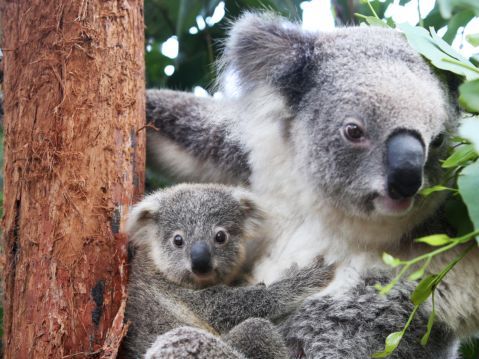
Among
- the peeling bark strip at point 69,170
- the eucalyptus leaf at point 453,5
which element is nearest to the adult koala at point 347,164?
the eucalyptus leaf at point 453,5

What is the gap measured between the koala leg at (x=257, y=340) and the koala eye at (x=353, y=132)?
890mm

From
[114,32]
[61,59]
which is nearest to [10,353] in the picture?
[61,59]

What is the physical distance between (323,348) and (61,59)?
A: 1.77 meters

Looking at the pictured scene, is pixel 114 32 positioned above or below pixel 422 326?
above

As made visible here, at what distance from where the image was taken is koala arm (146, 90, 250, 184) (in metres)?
3.69

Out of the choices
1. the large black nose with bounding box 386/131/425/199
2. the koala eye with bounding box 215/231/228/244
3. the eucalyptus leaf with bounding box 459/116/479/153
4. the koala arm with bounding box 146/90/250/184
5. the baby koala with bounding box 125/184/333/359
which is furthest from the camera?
the koala arm with bounding box 146/90/250/184

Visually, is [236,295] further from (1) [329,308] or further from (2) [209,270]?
(1) [329,308]

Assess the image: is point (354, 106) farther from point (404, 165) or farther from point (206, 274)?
point (206, 274)

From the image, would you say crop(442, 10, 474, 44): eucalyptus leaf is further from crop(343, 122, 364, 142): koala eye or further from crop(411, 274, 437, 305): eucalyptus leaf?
crop(411, 274, 437, 305): eucalyptus leaf

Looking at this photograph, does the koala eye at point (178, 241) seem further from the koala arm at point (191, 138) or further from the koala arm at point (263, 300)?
the koala arm at point (191, 138)

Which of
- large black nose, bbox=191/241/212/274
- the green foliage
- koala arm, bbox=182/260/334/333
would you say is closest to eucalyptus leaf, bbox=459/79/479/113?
koala arm, bbox=182/260/334/333

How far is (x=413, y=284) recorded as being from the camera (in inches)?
116

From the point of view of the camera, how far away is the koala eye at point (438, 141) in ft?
8.97

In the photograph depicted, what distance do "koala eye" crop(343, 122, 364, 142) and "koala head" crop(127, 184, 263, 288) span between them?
0.82m
